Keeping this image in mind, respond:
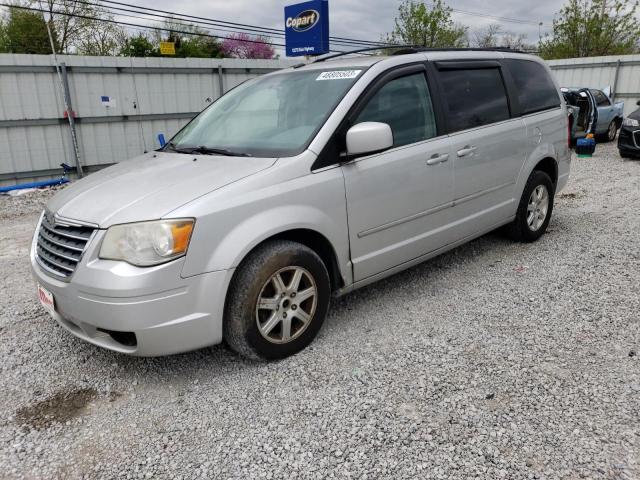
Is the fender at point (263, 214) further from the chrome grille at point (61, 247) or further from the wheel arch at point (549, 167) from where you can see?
the wheel arch at point (549, 167)

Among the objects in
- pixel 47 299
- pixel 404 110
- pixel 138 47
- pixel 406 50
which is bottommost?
pixel 47 299

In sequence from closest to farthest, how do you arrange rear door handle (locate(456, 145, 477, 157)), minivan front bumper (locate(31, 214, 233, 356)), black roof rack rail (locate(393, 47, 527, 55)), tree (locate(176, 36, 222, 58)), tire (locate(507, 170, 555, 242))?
1. minivan front bumper (locate(31, 214, 233, 356))
2. black roof rack rail (locate(393, 47, 527, 55))
3. rear door handle (locate(456, 145, 477, 157))
4. tire (locate(507, 170, 555, 242))
5. tree (locate(176, 36, 222, 58))

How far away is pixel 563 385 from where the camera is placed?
2801 mm

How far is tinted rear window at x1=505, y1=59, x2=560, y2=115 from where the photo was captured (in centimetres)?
477

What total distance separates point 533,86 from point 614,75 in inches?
579

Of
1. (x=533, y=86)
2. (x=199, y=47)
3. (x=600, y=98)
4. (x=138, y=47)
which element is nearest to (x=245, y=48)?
(x=199, y=47)

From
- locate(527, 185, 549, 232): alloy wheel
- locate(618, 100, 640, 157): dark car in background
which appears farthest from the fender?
locate(618, 100, 640, 157): dark car in background

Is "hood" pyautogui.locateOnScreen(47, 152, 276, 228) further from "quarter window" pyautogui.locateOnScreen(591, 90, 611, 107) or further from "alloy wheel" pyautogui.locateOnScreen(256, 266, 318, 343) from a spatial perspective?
"quarter window" pyautogui.locateOnScreen(591, 90, 611, 107)

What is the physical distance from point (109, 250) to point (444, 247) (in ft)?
8.45

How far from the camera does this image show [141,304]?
2561 mm

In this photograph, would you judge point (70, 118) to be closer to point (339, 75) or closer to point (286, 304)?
point (339, 75)

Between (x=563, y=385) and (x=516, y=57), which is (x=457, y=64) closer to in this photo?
(x=516, y=57)

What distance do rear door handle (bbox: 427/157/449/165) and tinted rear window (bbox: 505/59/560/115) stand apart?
1.38m

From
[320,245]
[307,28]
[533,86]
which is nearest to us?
[320,245]
